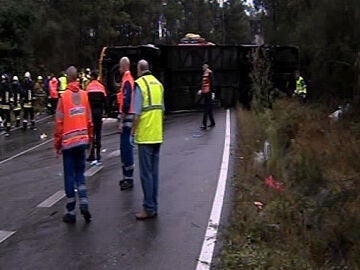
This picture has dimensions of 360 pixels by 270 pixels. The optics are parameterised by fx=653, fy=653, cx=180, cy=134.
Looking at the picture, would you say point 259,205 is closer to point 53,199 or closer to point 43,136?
point 53,199

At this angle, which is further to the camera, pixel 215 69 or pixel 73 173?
pixel 215 69

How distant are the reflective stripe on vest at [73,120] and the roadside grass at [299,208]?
209 cm

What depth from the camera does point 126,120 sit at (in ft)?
31.4

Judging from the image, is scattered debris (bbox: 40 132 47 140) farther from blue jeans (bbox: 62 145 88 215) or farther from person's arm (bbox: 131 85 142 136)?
person's arm (bbox: 131 85 142 136)

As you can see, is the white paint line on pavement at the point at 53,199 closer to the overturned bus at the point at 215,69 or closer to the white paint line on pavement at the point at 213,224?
the white paint line on pavement at the point at 213,224

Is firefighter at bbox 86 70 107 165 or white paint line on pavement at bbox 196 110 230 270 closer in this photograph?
white paint line on pavement at bbox 196 110 230 270

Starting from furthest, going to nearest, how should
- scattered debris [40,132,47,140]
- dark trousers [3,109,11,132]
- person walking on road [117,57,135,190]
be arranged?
dark trousers [3,109,11,132] → scattered debris [40,132,47,140] → person walking on road [117,57,135,190]

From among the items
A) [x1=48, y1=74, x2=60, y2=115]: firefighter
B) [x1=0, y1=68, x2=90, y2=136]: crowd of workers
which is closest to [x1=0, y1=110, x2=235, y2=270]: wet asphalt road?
[x1=0, y1=68, x2=90, y2=136]: crowd of workers

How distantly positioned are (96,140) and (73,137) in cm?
483

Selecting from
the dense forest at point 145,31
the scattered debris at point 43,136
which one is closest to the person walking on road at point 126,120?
the dense forest at point 145,31

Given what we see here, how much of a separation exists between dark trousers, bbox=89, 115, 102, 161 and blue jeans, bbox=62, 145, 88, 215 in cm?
413

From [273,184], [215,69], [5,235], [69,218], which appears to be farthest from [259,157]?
[215,69]

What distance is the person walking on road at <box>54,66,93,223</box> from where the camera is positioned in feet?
25.8

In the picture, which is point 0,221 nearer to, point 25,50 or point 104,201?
point 104,201
